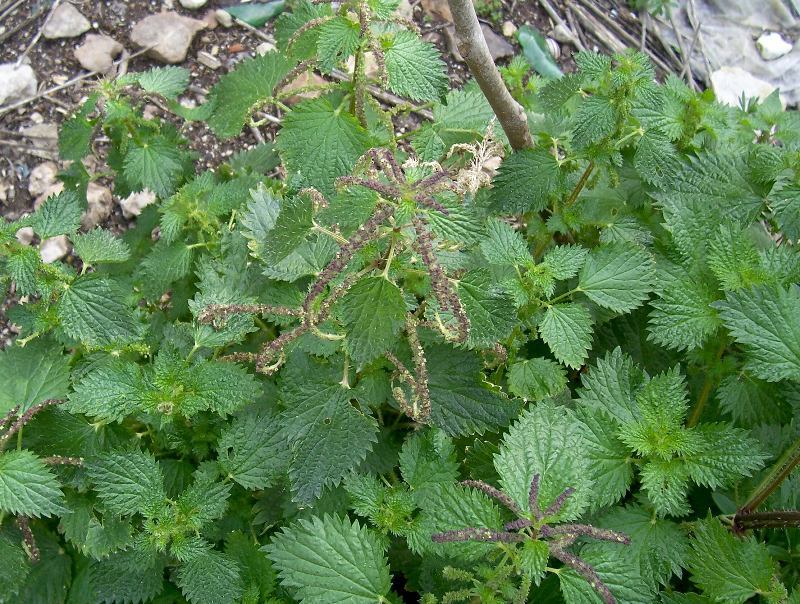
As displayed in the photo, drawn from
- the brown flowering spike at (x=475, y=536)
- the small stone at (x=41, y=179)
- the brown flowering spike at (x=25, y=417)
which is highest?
the brown flowering spike at (x=475, y=536)

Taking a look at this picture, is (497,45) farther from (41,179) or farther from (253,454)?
(253,454)

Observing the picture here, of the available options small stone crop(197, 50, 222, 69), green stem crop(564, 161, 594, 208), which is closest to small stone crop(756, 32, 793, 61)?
green stem crop(564, 161, 594, 208)

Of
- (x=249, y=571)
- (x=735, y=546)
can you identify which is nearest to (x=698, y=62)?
(x=735, y=546)

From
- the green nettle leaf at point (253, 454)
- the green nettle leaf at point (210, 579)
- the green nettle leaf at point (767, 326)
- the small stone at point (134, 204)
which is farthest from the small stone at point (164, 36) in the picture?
the green nettle leaf at point (767, 326)

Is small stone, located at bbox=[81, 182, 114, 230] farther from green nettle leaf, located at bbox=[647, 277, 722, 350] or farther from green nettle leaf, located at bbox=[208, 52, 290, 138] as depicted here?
green nettle leaf, located at bbox=[647, 277, 722, 350]

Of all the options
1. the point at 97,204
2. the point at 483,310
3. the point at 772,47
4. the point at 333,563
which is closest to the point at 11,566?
the point at 333,563

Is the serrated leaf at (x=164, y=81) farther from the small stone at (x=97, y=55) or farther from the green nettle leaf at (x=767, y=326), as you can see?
the green nettle leaf at (x=767, y=326)
